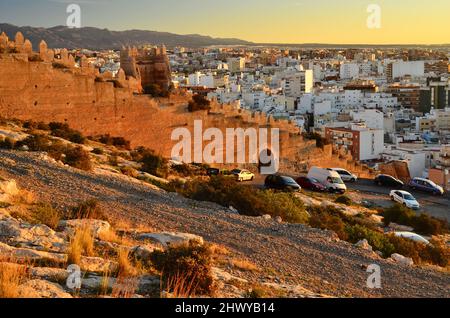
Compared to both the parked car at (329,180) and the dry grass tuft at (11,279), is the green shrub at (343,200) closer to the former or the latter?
the parked car at (329,180)

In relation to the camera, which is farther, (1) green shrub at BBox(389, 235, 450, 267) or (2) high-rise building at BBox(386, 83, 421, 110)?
(2) high-rise building at BBox(386, 83, 421, 110)

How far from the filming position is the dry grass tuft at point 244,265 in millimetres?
7836

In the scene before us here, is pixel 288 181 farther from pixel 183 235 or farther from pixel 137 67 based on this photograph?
pixel 183 235

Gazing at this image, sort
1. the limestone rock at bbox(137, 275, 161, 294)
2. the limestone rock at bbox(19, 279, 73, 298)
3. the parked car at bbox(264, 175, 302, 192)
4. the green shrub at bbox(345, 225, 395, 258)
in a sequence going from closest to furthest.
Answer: the limestone rock at bbox(19, 279, 73, 298)
the limestone rock at bbox(137, 275, 161, 294)
the green shrub at bbox(345, 225, 395, 258)
the parked car at bbox(264, 175, 302, 192)

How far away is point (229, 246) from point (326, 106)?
89.1 m

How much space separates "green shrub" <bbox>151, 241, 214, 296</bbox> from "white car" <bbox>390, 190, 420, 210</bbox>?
16338 millimetres

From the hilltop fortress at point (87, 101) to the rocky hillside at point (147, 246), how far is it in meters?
6.76

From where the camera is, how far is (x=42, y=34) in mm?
38281

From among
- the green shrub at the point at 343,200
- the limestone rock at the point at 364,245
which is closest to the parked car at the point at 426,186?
the green shrub at the point at 343,200

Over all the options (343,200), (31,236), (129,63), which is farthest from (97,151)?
(31,236)

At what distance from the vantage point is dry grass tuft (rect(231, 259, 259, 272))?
784cm

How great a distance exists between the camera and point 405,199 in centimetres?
2247

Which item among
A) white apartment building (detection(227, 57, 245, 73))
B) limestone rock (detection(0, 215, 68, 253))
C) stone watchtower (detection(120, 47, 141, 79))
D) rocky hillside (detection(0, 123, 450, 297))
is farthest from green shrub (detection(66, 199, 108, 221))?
white apartment building (detection(227, 57, 245, 73))

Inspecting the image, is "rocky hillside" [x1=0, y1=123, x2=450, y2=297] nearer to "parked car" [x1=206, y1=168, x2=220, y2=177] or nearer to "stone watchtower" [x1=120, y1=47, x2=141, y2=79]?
"parked car" [x1=206, y1=168, x2=220, y2=177]
